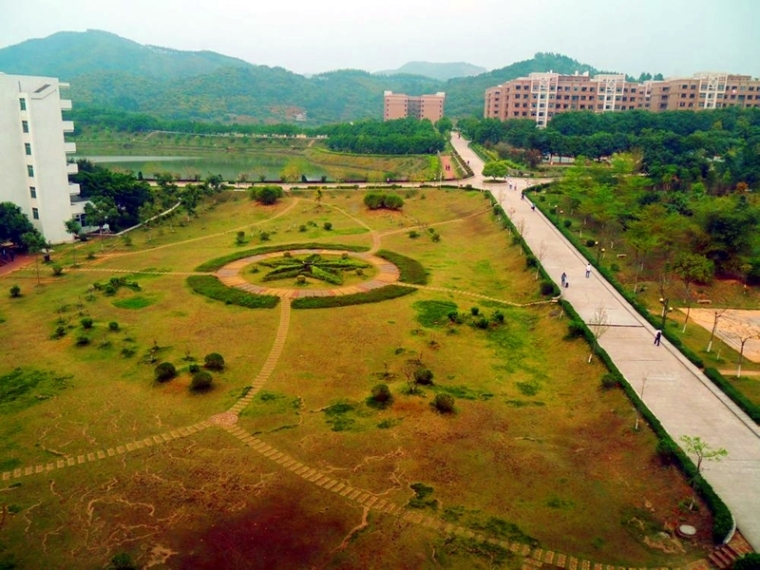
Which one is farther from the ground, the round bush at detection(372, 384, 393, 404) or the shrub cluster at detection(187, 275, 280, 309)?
the shrub cluster at detection(187, 275, 280, 309)

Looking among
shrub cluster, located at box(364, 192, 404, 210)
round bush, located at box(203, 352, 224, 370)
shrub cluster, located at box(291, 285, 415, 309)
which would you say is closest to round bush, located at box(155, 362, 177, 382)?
round bush, located at box(203, 352, 224, 370)

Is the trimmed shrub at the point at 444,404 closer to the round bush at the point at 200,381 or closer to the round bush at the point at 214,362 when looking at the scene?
the round bush at the point at 200,381

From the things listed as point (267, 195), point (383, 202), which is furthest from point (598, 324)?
point (267, 195)

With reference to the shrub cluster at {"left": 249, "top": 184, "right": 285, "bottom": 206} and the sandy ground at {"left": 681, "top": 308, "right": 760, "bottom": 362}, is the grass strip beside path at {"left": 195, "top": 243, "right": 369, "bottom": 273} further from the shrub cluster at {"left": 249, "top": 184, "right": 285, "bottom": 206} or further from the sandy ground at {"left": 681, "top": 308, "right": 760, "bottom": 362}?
the sandy ground at {"left": 681, "top": 308, "right": 760, "bottom": 362}

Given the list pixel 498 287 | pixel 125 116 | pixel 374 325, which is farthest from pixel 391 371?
pixel 125 116

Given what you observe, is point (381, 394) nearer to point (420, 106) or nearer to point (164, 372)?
point (164, 372)

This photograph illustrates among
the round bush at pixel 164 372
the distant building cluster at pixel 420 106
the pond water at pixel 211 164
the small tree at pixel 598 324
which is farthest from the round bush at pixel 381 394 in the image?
the distant building cluster at pixel 420 106

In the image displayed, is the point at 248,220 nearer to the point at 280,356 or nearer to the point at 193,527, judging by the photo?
the point at 280,356
